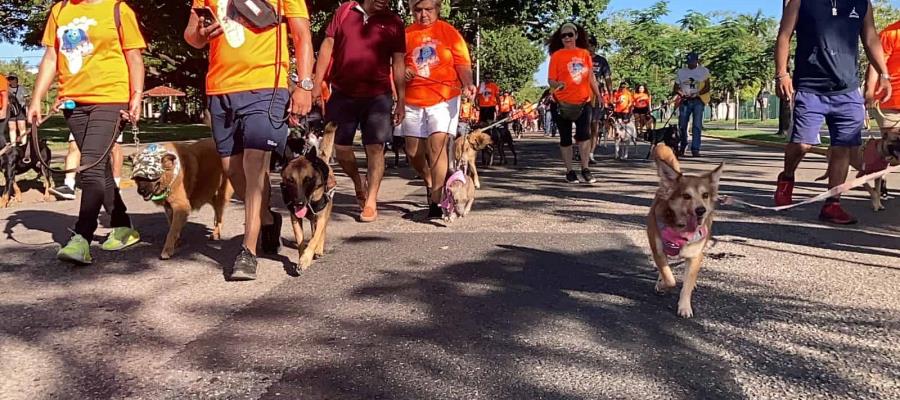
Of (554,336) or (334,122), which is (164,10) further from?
(554,336)

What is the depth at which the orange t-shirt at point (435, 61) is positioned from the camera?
6191mm

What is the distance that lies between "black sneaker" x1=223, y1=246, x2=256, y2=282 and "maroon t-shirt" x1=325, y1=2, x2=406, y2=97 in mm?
2198

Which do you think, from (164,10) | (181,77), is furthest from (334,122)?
(181,77)

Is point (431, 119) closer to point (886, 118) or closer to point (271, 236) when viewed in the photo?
point (271, 236)

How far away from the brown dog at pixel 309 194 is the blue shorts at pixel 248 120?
0.21 m

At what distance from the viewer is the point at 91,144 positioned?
467 cm

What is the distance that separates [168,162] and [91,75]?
761mm

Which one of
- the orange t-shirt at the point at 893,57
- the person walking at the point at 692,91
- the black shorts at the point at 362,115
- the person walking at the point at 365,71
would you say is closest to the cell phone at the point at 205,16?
the person walking at the point at 365,71

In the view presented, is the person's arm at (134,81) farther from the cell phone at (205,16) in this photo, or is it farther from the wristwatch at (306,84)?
the wristwatch at (306,84)

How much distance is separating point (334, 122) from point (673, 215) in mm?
3245

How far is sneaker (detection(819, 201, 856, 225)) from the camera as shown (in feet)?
18.8

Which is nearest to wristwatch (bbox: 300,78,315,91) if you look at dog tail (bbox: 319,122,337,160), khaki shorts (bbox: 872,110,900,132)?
dog tail (bbox: 319,122,337,160)

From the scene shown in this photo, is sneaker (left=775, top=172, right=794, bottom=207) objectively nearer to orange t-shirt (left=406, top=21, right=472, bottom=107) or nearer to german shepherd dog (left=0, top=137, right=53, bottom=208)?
orange t-shirt (left=406, top=21, right=472, bottom=107)

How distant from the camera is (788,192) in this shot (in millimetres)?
6219
